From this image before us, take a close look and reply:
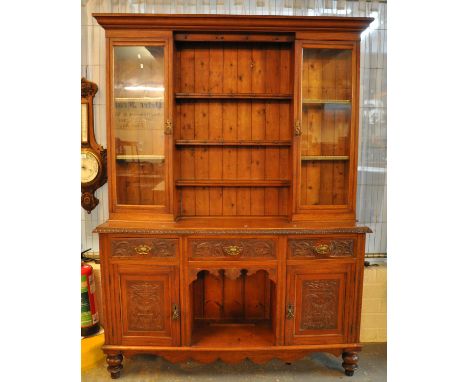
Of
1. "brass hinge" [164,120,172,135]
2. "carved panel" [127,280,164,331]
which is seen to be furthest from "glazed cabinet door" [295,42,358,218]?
"carved panel" [127,280,164,331]

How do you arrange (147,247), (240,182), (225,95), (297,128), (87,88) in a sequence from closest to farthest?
(147,247), (297,128), (225,95), (240,182), (87,88)

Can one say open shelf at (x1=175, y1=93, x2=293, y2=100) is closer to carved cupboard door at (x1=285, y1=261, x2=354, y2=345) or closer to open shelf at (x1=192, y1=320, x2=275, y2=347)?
carved cupboard door at (x1=285, y1=261, x2=354, y2=345)

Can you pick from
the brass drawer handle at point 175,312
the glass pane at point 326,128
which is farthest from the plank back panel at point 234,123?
the brass drawer handle at point 175,312

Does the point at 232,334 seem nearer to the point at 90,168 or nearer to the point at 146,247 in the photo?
the point at 146,247

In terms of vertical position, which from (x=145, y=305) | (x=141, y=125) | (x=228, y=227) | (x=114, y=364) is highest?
(x=141, y=125)

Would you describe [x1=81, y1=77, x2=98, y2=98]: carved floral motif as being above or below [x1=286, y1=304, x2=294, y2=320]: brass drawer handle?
above

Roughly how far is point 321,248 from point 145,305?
1.10 m

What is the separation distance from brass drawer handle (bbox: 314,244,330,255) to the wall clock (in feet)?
5.25

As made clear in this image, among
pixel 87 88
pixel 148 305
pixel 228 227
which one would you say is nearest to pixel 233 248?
pixel 228 227

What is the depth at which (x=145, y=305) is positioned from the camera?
187 centimetres

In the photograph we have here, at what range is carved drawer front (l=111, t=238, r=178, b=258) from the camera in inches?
72.3

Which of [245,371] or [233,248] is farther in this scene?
[245,371]

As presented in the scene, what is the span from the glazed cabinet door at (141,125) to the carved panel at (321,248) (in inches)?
32.5
